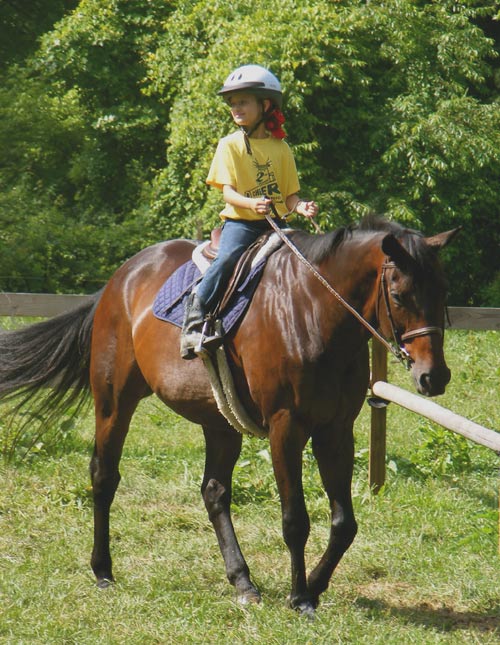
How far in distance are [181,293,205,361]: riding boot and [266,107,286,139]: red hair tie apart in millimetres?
989

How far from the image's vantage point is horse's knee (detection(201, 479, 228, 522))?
532 centimetres

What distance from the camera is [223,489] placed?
17.5 ft

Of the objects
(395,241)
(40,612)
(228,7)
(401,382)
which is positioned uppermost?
(228,7)

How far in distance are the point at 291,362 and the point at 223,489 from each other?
50.7 inches

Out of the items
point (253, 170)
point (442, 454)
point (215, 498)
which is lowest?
point (442, 454)

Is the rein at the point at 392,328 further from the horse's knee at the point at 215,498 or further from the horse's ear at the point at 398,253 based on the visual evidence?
the horse's knee at the point at 215,498

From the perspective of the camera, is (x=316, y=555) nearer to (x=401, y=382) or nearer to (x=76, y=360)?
(x=76, y=360)

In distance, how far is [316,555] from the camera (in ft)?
18.3

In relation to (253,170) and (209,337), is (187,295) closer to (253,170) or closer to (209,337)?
(209,337)

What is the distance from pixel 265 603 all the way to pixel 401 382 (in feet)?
19.0

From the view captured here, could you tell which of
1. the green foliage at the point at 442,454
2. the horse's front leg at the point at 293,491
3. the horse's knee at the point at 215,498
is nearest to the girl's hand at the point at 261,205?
the horse's front leg at the point at 293,491

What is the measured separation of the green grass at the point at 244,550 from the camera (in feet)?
14.5

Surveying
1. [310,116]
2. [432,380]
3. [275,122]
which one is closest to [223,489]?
[432,380]

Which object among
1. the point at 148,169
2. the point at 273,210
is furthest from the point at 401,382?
the point at 148,169
